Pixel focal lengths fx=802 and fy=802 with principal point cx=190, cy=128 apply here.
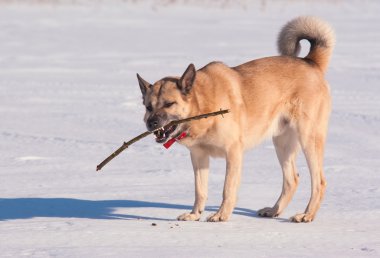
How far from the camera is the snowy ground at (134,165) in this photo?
5098 mm

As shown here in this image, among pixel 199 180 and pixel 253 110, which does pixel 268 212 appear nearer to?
pixel 199 180

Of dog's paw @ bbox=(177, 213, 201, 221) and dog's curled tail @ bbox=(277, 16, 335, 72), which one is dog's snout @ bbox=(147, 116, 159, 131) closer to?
dog's paw @ bbox=(177, 213, 201, 221)

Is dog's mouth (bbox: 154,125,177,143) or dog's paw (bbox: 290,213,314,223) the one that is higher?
dog's mouth (bbox: 154,125,177,143)

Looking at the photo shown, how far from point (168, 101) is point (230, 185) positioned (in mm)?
804

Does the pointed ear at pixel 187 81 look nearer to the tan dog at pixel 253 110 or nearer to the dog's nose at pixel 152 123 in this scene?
the tan dog at pixel 253 110

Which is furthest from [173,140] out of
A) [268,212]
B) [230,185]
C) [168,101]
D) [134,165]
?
[134,165]

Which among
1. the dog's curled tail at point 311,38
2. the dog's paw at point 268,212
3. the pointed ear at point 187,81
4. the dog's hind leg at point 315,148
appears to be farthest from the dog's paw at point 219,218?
the dog's curled tail at point 311,38

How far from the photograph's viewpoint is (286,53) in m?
7.00

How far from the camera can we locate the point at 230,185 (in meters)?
5.88

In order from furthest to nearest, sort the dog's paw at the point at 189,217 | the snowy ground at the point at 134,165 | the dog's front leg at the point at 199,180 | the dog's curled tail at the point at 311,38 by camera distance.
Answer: the dog's curled tail at the point at 311,38, the dog's front leg at the point at 199,180, the dog's paw at the point at 189,217, the snowy ground at the point at 134,165

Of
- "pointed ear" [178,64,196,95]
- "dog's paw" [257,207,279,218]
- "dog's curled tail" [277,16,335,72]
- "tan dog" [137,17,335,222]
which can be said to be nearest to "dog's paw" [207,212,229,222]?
"tan dog" [137,17,335,222]

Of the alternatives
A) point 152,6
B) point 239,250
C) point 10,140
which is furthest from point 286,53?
point 152,6

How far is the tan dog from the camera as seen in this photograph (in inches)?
223

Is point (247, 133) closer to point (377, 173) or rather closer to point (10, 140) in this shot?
point (377, 173)
